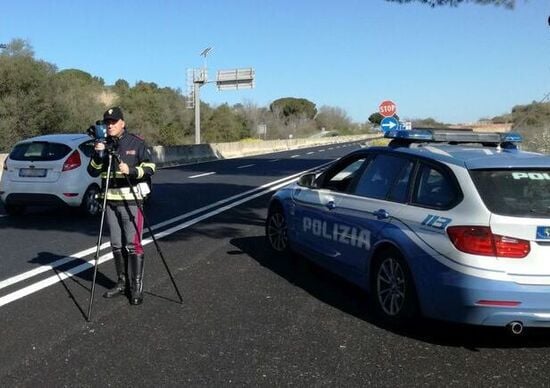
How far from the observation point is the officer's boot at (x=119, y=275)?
19.5ft

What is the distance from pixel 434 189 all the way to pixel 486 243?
0.76 metres

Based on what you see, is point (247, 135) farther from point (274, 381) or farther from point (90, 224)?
point (274, 381)

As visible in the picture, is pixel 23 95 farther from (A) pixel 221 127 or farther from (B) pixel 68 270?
(A) pixel 221 127

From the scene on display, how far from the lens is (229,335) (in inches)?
190

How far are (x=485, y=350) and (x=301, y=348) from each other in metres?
1.36

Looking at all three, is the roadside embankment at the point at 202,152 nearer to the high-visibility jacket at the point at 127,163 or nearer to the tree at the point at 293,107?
the high-visibility jacket at the point at 127,163

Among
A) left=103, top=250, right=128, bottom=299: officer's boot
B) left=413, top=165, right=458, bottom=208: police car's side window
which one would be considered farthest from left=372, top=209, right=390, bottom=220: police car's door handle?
left=103, top=250, right=128, bottom=299: officer's boot

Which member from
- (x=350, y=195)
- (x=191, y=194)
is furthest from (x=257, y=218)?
(x=350, y=195)

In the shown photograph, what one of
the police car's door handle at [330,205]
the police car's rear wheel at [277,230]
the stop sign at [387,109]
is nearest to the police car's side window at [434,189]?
the police car's door handle at [330,205]

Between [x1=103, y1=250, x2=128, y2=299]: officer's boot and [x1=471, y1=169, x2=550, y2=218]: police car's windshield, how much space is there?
11.2ft

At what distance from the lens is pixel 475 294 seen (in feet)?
13.8

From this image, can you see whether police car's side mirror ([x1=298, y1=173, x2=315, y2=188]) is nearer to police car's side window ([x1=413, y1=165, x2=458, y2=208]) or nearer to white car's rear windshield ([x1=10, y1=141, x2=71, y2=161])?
police car's side window ([x1=413, y1=165, x2=458, y2=208])

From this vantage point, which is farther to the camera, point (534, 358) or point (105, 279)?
point (105, 279)

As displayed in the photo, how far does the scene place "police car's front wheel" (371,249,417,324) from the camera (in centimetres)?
478
